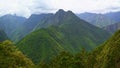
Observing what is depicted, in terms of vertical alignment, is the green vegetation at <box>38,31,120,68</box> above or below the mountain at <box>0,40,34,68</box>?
below

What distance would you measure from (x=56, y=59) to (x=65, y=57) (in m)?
3.39

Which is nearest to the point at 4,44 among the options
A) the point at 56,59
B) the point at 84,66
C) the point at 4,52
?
the point at 4,52

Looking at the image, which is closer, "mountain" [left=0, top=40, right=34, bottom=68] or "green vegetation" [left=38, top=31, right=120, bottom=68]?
"mountain" [left=0, top=40, right=34, bottom=68]

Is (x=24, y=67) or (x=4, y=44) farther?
(x=4, y=44)

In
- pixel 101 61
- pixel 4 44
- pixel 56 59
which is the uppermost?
pixel 4 44

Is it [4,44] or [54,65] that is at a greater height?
[4,44]

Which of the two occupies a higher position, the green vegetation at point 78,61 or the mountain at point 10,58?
the mountain at point 10,58

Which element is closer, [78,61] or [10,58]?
[10,58]

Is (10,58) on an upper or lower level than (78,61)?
upper

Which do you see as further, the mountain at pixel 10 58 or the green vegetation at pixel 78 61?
the green vegetation at pixel 78 61

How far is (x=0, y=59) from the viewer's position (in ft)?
288

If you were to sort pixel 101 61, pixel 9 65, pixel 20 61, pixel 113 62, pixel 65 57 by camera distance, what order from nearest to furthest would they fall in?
pixel 9 65 < pixel 20 61 < pixel 65 57 < pixel 113 62 < pixel 101 61

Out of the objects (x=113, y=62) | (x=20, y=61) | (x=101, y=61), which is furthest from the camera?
(x=101, y=61)

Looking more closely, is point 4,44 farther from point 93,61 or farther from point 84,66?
point 93,61
